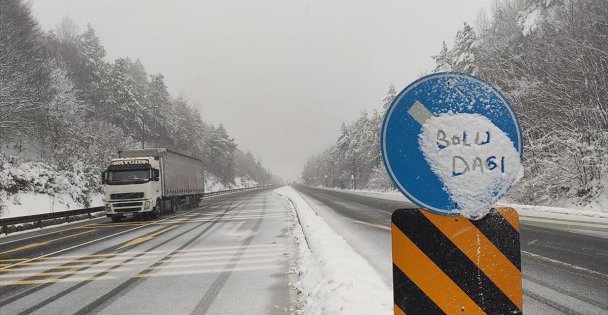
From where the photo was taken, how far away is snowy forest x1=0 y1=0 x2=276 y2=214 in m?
27.3

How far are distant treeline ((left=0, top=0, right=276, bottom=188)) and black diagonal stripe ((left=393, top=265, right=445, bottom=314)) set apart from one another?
2921 centimetres

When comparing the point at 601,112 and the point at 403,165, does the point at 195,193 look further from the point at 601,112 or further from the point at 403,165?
the point at 403,165

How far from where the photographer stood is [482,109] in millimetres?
1948

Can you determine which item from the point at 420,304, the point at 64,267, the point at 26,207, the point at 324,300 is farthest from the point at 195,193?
the point at 420,304

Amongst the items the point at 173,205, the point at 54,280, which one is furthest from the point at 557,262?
the point at 173,205

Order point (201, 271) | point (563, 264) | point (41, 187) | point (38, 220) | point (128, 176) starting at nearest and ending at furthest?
point (563, 264) < point (201, 271) < point (38, 220) < point (128, 176) < point (41, 187)

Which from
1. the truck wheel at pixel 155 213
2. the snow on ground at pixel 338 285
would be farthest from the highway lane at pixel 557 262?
the truck wheel at pixel 155 213

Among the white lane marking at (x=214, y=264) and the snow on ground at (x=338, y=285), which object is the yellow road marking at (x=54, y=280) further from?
the snow on ground at (x=338, y=285)

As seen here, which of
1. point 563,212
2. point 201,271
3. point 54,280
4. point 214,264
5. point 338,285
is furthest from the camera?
point 563,212

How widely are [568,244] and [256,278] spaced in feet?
24.3

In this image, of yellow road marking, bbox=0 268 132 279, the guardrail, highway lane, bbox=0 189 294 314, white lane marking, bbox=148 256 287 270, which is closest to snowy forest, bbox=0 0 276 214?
the guardrail

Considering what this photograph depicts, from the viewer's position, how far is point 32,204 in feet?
86.7

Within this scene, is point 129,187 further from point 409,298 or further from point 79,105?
point 79,105

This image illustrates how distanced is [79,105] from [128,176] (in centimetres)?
2911
